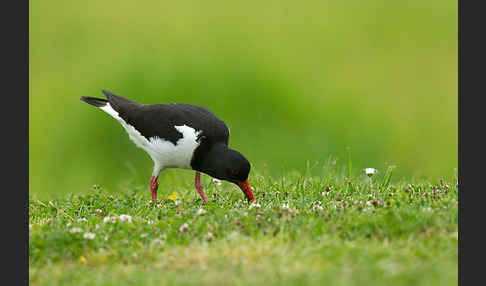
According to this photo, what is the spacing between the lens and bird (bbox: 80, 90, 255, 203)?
815cm

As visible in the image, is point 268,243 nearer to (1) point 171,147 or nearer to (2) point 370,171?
(2) point 370,171

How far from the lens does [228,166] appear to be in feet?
26.7

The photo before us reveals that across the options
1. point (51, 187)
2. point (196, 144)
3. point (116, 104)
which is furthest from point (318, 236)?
point (51, 187)

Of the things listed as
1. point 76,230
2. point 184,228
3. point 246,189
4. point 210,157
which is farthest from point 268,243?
point 210,157

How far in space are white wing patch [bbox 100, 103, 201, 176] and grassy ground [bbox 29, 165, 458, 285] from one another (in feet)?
3.36

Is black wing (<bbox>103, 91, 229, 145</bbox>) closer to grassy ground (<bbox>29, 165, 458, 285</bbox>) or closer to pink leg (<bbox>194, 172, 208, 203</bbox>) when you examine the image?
pink leg (<bbox>194, 172, 208, 203</bbox>)

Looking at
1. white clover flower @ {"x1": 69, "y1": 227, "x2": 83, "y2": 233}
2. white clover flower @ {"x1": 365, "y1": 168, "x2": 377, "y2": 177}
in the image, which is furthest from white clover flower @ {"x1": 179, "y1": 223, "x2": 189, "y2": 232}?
white clover flower @ {"x1": 365, "y1": 168, "x2": 377, "y2": 177}

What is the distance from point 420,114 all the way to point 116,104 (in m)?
9.53

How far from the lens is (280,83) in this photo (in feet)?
53.1

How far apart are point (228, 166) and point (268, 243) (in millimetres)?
2641

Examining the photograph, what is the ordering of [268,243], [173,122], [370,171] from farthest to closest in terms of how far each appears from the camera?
[173,122] < [370,171] < [268,243]

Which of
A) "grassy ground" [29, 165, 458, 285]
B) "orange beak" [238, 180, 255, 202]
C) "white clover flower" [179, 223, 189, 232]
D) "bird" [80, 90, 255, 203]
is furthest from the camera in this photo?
"bird" [80, 90, 255, 203]

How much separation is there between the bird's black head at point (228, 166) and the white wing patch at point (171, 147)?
0.25m

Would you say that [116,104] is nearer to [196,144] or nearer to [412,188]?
[196,144]
